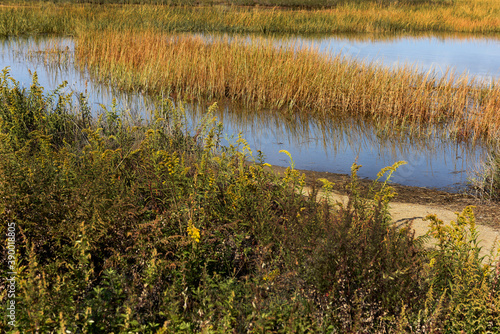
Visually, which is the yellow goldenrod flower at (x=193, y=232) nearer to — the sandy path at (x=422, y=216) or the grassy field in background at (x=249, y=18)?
the sandy path at (x=422, y=216)

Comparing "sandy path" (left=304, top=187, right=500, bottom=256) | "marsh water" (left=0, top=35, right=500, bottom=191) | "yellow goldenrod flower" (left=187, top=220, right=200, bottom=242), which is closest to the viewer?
"yellow goldenrod flower" (left=187, top=220, right=200, bottom=242)

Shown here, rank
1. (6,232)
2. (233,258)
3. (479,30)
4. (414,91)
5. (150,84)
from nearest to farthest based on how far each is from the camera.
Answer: (6,232) → (233,258) → (414,91) → (150,84) → (479,30)

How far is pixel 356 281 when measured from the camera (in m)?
2.52

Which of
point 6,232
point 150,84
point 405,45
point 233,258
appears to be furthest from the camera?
point 405,45

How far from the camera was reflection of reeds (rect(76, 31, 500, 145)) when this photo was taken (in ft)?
30.4

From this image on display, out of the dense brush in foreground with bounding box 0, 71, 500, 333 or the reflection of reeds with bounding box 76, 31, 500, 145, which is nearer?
the dense brush in foreground with bounding box 0, 71, 500, 333

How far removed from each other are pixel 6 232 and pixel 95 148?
3.37 ft

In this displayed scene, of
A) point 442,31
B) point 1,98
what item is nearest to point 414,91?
point 1,98

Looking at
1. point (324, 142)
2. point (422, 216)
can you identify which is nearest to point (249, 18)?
point (324, 142)

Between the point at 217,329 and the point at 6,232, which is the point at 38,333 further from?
the point at 6,232

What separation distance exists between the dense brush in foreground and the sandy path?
1.19m

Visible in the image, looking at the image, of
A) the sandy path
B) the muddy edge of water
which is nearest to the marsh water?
the muddy edge of water

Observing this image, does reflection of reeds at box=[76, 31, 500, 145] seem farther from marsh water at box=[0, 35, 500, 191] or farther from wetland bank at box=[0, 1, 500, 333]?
wetland bank at box=[0, 1, 500, 333]

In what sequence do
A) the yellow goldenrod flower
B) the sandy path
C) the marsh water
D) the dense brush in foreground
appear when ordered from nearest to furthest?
the dense brush in foreground
the yellow goldenrod flower
the sandy path
the marsh water
